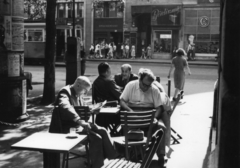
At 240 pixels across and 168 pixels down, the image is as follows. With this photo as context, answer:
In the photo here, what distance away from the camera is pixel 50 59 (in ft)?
37.7

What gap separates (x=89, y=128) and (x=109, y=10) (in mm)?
38476

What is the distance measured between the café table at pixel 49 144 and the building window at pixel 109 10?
37979 millimetres

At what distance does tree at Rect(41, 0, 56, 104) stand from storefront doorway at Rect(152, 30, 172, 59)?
92.6 ft

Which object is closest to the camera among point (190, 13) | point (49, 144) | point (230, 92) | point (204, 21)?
point (230, 92)

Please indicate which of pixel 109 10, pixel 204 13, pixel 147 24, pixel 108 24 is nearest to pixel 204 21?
pixel 204 13

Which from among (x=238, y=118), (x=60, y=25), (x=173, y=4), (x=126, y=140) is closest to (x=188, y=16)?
(x=173, y=4)

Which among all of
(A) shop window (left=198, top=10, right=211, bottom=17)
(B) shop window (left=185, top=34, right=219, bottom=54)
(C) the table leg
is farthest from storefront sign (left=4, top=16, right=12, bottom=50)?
(A) shop window (left=198, top=10, right=211, bottom=17)

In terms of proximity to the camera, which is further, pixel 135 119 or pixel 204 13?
pixel 204 13

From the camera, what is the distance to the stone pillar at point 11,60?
8445 millimetres

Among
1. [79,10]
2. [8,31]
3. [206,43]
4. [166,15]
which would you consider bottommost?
[8,31]

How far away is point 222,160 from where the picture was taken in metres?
1.32

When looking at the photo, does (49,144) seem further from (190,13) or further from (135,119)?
(190,13)

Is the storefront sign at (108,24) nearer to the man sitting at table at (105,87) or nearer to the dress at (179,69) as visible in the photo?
the dress at (179,69)

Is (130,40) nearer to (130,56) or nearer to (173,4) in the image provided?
(130,56)
